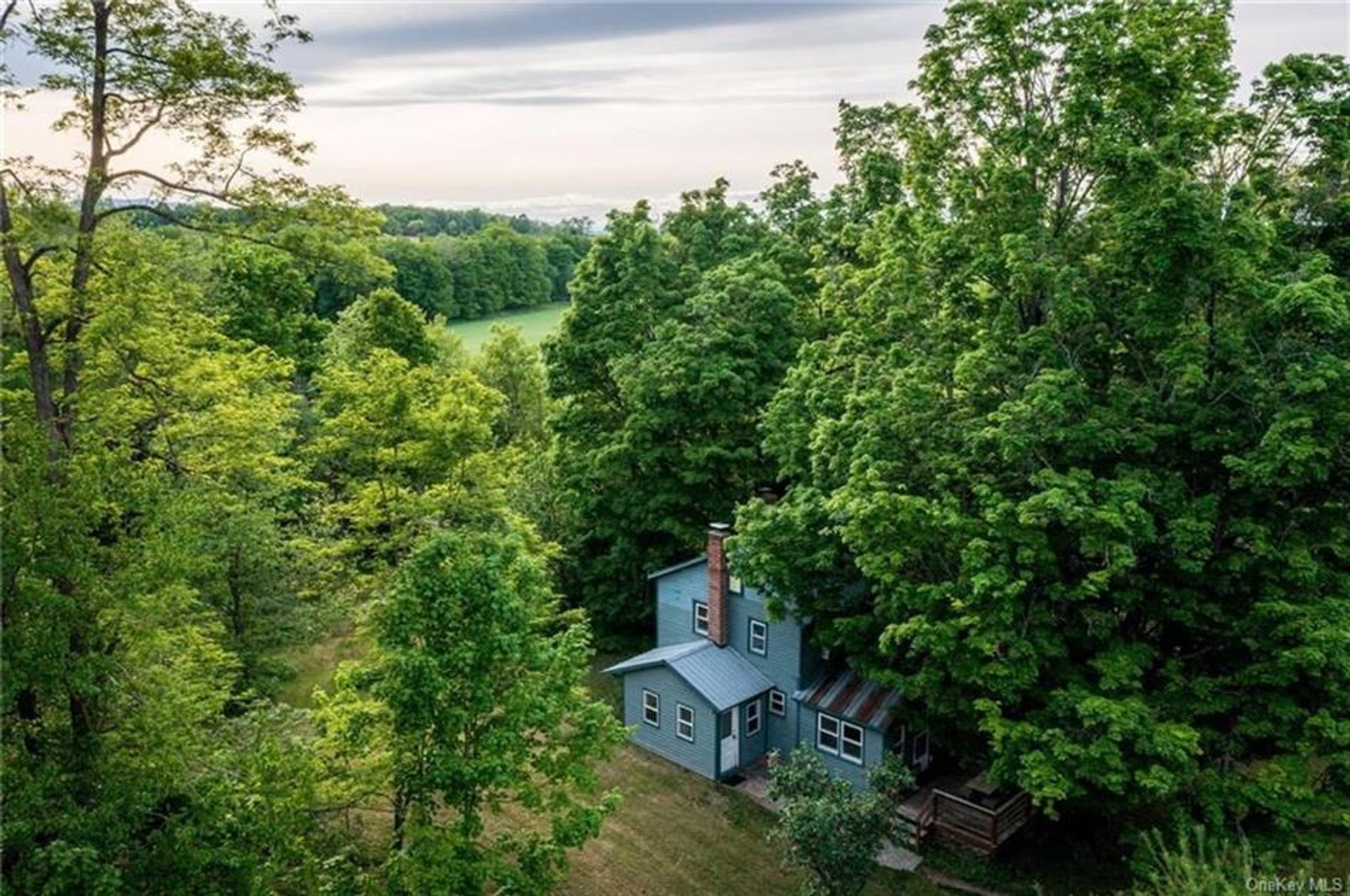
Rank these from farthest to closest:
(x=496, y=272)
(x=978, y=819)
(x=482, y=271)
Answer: (x=496, y=272), (x=482, y=271), (x=978, y=819)

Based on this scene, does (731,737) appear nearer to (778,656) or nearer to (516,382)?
(778,656)

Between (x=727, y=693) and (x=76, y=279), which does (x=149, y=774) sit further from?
(x=727, y=693)

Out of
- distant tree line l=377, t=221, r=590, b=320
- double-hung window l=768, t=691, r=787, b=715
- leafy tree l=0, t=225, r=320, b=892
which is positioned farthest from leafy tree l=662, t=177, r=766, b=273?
distant tree line l=377, t=221, r=590, b=320

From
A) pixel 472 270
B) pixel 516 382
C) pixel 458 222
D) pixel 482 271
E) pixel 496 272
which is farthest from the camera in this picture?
pixel 458 222

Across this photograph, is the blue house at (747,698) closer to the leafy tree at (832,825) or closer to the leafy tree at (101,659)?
the leafy tree at (832,825)

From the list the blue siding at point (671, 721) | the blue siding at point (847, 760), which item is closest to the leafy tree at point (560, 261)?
the blue siding at point (671, 721)

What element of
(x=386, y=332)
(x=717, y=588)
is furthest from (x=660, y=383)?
(x=386, y=332)
